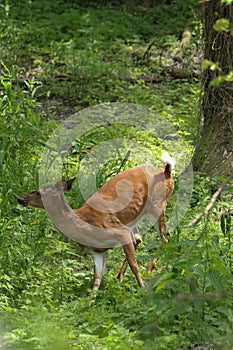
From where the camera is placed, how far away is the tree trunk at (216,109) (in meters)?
8.87

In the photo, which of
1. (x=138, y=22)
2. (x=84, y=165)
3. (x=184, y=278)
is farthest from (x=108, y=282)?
(x=138, y=22)

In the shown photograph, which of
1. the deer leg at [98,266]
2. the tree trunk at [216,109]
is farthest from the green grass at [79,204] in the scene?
the tree trunk at [216,109]

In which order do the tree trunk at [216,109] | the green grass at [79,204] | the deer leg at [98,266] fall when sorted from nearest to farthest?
1. the green grass at [79,204]
2. the deer leg at [98,266]
3. the tree trunk at [216,109]

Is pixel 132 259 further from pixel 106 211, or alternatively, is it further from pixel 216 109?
pixel 216 109

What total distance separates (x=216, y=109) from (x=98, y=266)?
10.4ft

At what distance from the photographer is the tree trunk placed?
8867mm

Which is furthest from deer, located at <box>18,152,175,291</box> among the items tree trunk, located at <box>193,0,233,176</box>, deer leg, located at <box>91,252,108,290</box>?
tree trunk, located at <box>193,0,233,176</box>

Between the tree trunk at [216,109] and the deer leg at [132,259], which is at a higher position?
the tree trunk at [216,109]

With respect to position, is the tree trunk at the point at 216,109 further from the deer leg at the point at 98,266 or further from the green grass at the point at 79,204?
the deer leg at the point at 98,266

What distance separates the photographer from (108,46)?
47.4ft

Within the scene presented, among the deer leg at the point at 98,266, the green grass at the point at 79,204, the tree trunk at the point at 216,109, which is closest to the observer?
the green grass at the point at 79,204

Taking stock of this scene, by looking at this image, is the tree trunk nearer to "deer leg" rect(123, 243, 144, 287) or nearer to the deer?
the deer

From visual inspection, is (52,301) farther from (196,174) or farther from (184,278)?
(196,174)

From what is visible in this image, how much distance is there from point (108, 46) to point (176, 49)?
1.27 m
